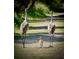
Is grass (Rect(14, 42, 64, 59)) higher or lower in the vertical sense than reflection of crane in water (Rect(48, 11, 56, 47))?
→ lower

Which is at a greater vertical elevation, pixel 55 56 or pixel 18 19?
pixel 18 19

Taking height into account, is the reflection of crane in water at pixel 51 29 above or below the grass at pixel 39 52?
above

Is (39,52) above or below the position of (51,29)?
below
